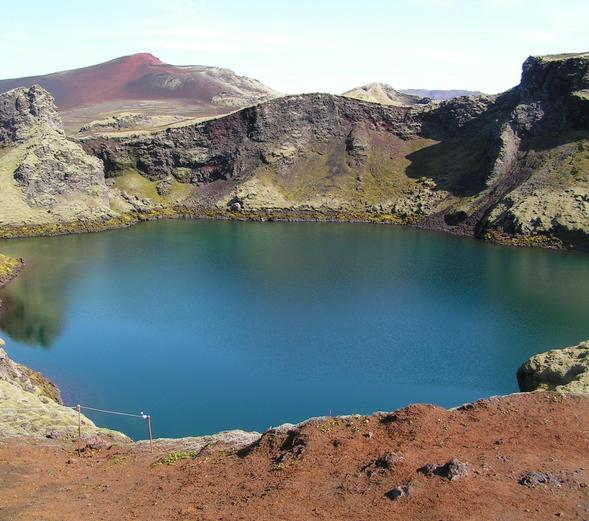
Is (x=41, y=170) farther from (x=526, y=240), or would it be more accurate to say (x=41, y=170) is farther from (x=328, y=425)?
(x=328, y=425)

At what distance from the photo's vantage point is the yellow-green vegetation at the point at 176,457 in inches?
1000

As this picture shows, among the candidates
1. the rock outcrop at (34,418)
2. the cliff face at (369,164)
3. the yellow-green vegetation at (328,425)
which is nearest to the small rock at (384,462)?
the yellow-green vegetation at (328,425)

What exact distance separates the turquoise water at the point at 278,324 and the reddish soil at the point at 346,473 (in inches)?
580

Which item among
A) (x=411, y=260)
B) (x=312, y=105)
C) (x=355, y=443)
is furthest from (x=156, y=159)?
(x=355, y=443)

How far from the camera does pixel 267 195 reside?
132 meters

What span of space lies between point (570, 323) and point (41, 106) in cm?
11745

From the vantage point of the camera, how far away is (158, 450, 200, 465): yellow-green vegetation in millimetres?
25391

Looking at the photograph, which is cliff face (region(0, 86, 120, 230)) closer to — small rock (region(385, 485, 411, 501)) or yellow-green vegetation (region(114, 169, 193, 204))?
yellow-green vegetation (region(114, 169, 193, 204))

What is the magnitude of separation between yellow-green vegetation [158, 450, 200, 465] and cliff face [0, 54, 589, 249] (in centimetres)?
8449

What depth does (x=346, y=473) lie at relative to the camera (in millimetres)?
21562

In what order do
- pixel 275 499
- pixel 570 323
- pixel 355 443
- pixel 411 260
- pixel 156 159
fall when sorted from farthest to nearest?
1. pixel 156 159
2. pixel 411 260
3. pixel 570 323
4. pixel 355 443
5. pixel 275 499

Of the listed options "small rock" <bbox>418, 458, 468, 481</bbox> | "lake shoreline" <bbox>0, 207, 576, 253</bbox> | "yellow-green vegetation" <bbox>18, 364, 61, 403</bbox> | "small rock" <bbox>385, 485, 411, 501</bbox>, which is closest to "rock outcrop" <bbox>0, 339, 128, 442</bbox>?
"yellow-green vegetation" <bbox>18, 364, 61, 403</bbox>

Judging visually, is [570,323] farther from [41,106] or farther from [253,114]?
[41,106]

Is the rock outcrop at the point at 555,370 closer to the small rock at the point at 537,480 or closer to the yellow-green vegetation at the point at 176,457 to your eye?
the small rock at the point at 537,480
